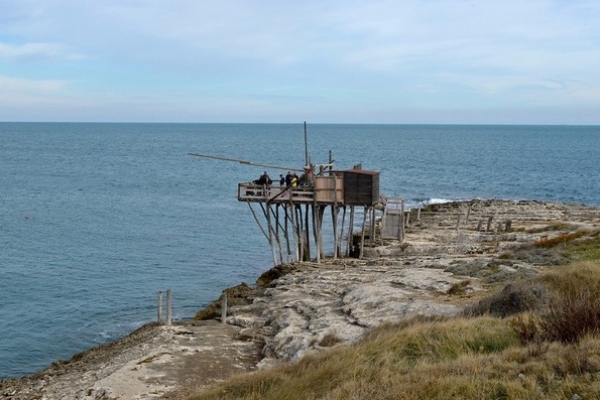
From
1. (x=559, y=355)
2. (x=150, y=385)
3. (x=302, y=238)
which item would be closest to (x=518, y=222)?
(x=302, y=238)

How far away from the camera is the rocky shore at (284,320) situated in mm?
17828

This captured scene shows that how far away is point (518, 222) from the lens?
44344 millimetres

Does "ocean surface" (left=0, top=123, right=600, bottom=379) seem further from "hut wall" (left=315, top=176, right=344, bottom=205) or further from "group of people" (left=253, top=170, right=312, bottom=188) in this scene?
"hut wall" (left=315, top=176, right=344, bottom=205)

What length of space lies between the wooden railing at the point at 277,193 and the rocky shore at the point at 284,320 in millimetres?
3209

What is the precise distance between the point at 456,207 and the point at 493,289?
112ft

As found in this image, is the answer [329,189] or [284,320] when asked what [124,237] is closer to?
[329,189]

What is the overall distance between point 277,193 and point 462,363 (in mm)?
22963

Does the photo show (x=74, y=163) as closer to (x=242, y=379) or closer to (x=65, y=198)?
(x=65, y=198)

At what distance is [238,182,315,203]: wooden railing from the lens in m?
33.0

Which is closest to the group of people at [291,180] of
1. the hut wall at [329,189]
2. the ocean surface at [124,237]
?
the hut wall at [329,189]

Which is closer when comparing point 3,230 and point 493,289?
point 493,289

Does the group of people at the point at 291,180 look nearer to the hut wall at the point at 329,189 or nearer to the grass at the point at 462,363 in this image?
the hut wall at the point at 329,189

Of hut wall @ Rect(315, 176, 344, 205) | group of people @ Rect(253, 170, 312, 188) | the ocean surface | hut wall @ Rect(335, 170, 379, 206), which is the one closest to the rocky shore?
hut wall @ Rect(335, 170, 379, 206)

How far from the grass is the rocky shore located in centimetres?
373
